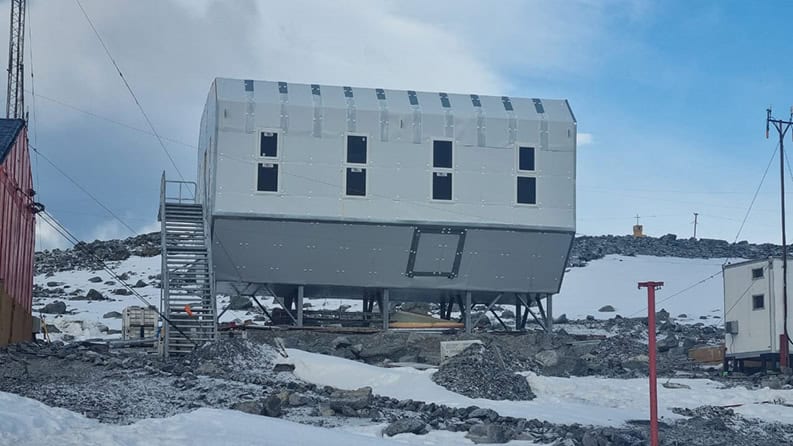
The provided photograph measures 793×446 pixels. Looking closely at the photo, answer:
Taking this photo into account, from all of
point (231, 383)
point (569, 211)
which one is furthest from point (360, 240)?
point (231, 383)

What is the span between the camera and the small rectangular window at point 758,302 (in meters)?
35.0

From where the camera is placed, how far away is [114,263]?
6938 cm

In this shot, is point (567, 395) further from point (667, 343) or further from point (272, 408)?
point (667, 343)

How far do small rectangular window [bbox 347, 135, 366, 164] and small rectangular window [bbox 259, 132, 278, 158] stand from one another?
7.82 feet

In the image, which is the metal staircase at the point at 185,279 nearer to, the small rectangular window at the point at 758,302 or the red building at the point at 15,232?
the red building at the point at 15,232

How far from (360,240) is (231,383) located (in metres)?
14.4

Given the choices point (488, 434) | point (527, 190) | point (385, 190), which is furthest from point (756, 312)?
point (488, 434)

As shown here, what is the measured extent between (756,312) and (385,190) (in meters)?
12.6

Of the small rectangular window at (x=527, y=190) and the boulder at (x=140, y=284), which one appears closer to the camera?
the small rectangular window at (x=527, y=190)

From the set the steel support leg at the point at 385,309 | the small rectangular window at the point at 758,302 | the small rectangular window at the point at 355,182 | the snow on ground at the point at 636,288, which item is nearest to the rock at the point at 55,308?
the steel support leg at the point at 385,309

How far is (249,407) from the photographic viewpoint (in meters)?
17.5

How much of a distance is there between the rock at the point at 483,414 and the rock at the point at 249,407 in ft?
12.6

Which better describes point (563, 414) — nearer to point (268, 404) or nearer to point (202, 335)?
point (268, 404)

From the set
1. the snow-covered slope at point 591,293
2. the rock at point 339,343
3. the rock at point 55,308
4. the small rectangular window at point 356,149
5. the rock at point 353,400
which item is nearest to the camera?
the rock at point 353,400
